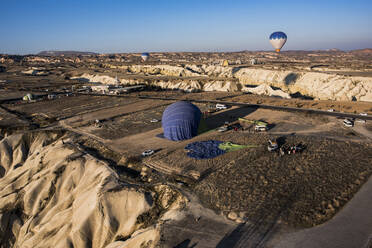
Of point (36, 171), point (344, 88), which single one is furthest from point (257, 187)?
point (344, 88)

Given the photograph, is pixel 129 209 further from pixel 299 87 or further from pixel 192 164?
pixel 299 87

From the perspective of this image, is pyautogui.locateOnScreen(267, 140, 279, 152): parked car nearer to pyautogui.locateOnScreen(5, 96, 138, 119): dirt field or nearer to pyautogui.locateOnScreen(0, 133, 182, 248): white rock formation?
pyautogui.locateOnScreen(0, 133, 182, 248): white rock formation

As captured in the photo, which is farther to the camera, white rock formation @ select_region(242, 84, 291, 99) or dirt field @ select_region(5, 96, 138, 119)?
white rock formation @ select_region(242, 84, 291, 99)

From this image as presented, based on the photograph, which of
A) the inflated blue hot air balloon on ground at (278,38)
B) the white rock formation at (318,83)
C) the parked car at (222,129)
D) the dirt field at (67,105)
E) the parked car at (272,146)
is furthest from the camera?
the inflated blue hot air balloon on ground at (278,38)

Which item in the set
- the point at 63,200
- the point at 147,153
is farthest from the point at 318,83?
the point at 63,200

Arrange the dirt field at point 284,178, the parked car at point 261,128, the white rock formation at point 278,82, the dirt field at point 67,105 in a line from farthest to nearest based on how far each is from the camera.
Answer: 1. the white rock formation at point 278,82
2. the dirt field at point 67,105
3. the parked car at point 261,128
4. the dirt field at point 284,178

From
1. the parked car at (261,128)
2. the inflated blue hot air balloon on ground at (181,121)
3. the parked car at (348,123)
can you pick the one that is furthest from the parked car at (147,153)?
the parked car at (348,123)

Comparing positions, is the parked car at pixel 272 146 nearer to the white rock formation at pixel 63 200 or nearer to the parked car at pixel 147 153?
the parked car at pixel 147 153

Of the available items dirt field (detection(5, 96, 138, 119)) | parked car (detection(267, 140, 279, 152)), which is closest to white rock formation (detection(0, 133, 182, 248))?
parked car (detection(267, 140, 279, 152))
